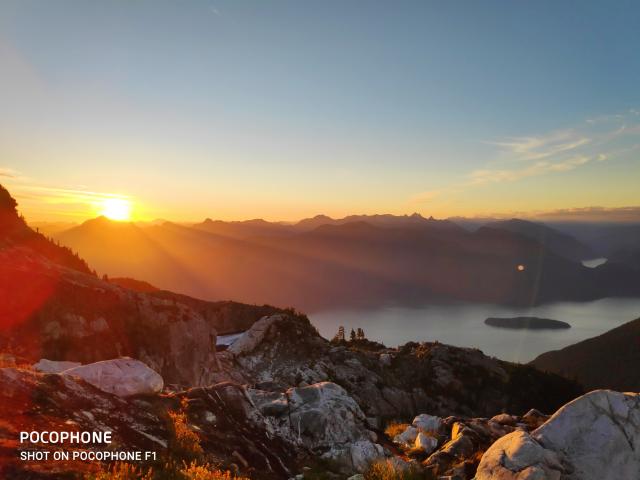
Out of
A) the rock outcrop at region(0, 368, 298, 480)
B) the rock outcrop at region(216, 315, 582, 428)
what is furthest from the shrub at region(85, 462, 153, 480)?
the rock outcrop at region(216, 315, 582, 428)

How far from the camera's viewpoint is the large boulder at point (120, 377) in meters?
12.2

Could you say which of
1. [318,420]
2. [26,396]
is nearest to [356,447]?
[318,420]

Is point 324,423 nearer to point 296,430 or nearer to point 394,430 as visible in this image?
point 296,430

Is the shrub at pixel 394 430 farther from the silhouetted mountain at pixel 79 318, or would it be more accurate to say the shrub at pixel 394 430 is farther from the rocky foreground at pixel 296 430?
the silhouetted mountain at pixel 79 318

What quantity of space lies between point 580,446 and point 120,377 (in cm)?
1344

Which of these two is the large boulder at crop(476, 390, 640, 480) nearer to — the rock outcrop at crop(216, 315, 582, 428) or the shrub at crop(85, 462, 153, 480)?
the shrub at crop(85, 462, 153, 480)

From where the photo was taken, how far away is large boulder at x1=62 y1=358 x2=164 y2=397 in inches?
480

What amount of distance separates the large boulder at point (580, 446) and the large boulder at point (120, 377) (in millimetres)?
9959

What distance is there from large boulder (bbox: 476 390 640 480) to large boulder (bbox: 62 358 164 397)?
9.96m

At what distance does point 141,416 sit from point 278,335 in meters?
47.5

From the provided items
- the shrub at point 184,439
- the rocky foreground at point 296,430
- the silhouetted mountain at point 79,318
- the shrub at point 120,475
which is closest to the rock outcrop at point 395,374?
the silhouetted mountain at point 79,318

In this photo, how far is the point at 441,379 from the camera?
7606 cm

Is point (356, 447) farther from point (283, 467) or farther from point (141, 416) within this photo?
point (141, 416)

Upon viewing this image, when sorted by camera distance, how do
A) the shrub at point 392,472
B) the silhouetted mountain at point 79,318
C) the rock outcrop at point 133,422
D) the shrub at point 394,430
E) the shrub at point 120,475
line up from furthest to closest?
the silhouetted mountain at point 79,318
the shrub at point 394,430
the shrub at point 392,472
the rock outcrop at point 133,422
the shrub at point 120,475
